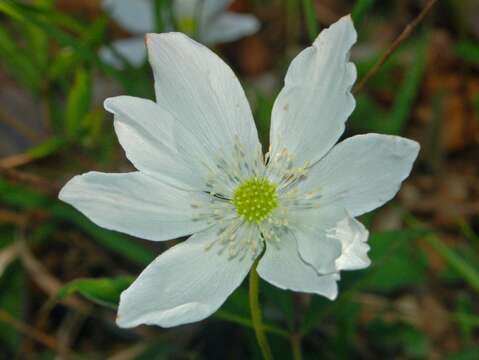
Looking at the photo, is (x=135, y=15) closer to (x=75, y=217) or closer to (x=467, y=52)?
(x=75, y=217)

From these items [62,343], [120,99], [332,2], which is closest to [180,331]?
[62,343]

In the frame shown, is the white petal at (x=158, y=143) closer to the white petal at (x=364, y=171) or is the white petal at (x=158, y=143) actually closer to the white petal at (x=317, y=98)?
the white petal at (x=317, y=98)

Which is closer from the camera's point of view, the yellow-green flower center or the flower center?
the flower center

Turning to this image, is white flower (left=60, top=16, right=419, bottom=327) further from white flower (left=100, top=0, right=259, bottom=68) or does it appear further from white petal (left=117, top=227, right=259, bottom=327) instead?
white flower (left=100, top=0, right=259, bottom=68)

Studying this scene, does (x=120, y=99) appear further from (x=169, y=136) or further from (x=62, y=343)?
(x=62, y=343)

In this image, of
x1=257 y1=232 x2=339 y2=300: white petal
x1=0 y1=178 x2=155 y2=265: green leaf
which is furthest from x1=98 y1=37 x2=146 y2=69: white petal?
x1=257 y1=232 x2=339 y2=300: white petal
